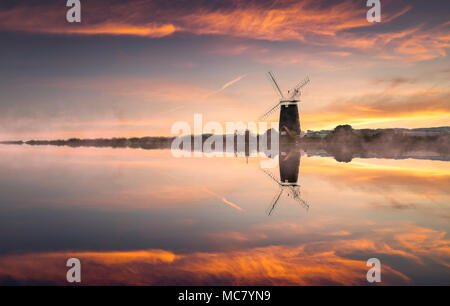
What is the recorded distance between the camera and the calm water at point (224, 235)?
7844mm

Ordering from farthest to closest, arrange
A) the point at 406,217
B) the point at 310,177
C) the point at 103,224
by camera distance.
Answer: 1. the point at 310,177
2. the point at 406,217
3. the point at 103,224

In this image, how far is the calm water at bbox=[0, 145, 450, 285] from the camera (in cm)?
784

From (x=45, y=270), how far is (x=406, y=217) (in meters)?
11.9

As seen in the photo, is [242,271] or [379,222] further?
[379,222]

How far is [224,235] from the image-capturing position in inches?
425

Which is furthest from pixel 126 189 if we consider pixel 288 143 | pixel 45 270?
pixel 288 143

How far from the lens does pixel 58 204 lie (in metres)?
15.7
